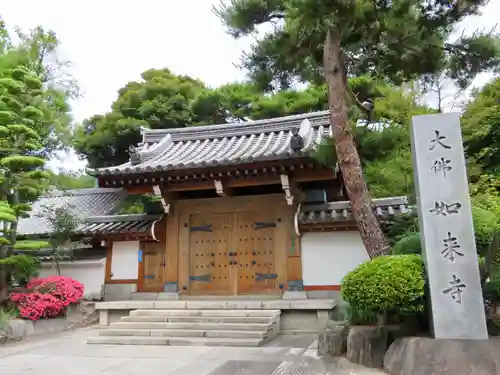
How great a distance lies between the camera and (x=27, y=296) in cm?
841

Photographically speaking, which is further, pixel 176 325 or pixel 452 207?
pixel 176 325

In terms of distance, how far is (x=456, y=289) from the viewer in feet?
14.5

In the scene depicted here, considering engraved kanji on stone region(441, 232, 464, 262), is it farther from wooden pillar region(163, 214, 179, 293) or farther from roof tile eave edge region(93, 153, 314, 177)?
wooden pillar region(163, 214, 179, 293)

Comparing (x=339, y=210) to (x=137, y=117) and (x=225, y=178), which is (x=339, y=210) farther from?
(x=137, y=117)

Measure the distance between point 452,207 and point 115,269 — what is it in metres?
8.28

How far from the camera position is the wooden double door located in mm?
9438

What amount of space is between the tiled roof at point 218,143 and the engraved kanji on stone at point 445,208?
4.31 meters

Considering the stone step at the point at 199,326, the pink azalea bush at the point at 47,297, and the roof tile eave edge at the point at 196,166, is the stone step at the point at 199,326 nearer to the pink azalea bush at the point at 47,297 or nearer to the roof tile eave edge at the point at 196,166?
the pink azalea bush at the point at 47,297

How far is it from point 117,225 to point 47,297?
2.48 metres

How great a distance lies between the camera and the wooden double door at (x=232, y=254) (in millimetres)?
9438

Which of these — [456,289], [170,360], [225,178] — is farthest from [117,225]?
[456,289]

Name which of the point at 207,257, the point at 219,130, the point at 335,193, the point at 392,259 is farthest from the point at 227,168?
the point at 392,259

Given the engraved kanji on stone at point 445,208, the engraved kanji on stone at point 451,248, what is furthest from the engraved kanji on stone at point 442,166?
the engraved kanji on stone at point 451,248

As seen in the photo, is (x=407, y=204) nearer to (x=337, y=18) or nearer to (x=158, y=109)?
(x=337, y=18)
